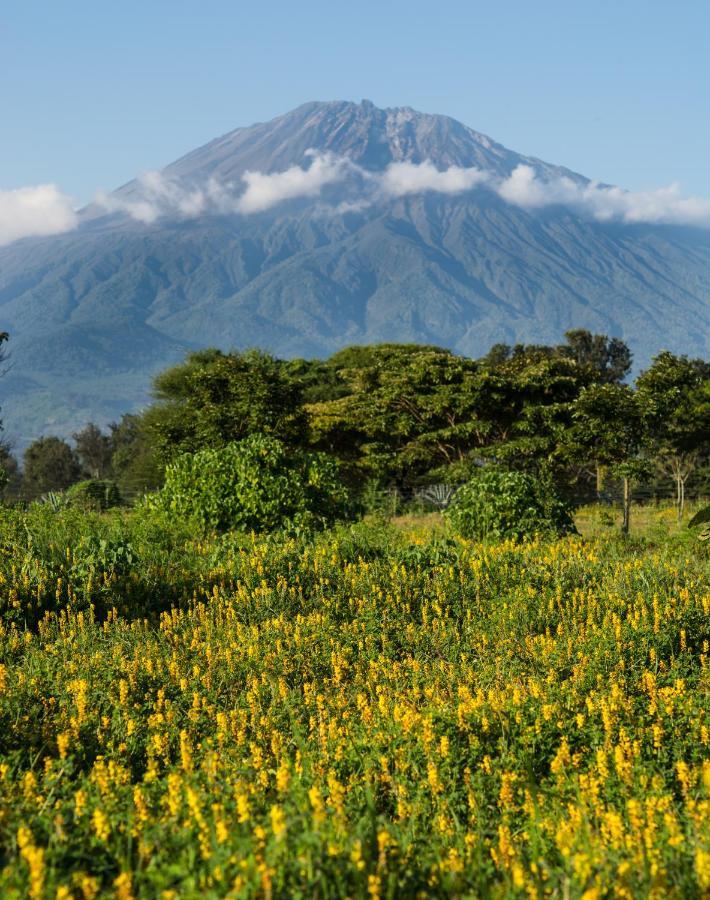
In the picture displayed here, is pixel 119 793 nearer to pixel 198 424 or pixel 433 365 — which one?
pixel 198 424

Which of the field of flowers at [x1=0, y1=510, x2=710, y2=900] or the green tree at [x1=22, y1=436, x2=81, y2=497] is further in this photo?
the green tree at [x1=22, y1=436, x2=81, y2=497]

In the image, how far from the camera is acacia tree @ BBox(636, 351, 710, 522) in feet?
91.7

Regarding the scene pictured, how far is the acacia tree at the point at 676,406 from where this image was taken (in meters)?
27.9

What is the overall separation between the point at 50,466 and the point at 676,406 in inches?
2288

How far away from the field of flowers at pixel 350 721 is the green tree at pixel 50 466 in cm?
6535

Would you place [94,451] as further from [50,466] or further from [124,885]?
[124,885]

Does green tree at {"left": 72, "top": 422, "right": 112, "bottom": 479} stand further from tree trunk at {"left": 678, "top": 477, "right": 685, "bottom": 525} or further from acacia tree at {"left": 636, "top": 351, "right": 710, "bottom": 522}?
tree trunk at {"left": 678, "top": 477, "right": 685, "bottom": 525}

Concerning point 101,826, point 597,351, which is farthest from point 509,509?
point 597,351

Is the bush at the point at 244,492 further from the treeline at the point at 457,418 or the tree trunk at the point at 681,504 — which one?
the tree trunk at the point at 681,504

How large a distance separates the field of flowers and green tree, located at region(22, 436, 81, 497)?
65.4m

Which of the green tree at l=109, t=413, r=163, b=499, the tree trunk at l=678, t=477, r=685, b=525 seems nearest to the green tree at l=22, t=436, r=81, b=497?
the green tree at l=109, t=413, r=163, b=499

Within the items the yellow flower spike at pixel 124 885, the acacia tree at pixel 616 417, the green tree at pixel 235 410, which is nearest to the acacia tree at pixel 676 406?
the acacia tree at pixel 616 417

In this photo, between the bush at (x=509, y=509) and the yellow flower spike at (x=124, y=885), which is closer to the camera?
the yellow flower spike at (x=124, y=885)

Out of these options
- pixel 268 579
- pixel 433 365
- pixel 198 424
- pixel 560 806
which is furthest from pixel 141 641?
pixel 433 365
